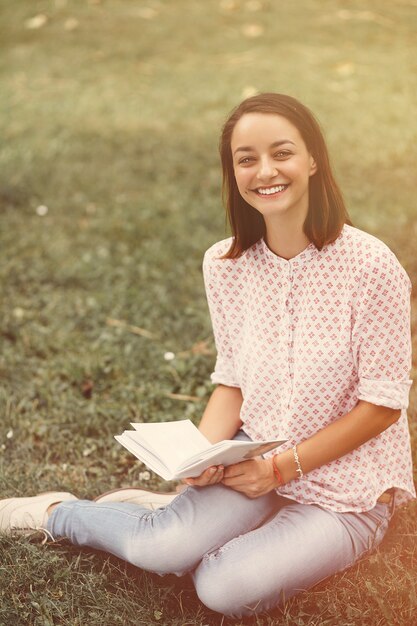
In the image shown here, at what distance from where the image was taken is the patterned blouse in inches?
94.3

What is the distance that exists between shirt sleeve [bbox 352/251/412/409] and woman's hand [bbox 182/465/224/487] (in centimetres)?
46

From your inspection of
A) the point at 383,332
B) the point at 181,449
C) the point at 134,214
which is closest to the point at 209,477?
the point at 181,449

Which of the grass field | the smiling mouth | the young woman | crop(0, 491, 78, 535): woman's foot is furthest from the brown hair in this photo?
crop(0, 491, 78, 535): woman's foot

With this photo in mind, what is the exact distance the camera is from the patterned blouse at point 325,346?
7.86 feet

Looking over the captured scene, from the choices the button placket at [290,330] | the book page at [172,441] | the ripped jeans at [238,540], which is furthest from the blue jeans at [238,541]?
the button placket at [290,330]

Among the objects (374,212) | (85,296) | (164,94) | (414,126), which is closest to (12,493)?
(85,296)

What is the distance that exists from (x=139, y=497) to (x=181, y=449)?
0.55 metres

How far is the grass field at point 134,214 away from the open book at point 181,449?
17.4 inches

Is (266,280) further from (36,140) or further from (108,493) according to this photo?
(36,140)

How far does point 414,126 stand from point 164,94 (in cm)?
221

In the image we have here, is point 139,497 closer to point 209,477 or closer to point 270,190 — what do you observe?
point 209,477

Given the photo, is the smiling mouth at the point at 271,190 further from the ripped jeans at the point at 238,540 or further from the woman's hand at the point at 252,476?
the ripped jeans at the point at 238,540

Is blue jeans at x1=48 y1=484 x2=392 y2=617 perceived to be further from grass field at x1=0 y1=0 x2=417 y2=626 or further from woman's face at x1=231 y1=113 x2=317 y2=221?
woman's face at x1=231 y1=113 x2=317 y2=221

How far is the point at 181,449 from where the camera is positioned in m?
2.47
